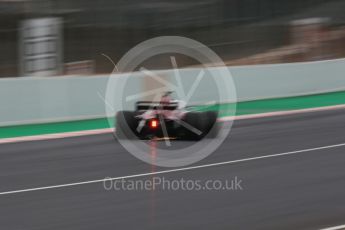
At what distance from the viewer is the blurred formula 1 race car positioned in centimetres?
1283

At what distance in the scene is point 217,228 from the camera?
8156mm

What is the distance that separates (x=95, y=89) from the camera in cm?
1767

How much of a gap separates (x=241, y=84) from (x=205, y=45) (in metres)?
3.79

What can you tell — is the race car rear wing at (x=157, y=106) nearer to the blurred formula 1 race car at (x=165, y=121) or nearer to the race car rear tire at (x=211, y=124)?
the blurred formula 1 race car at (x=165, y=121)

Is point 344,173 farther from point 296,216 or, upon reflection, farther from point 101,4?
point 101,4

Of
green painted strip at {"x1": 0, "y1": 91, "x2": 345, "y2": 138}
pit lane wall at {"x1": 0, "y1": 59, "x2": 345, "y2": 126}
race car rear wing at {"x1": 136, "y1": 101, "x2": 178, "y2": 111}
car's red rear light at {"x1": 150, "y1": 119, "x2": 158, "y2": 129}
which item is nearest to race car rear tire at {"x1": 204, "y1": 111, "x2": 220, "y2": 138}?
race car rear wing at {"x1": 136, "y1": 101, "x2": 178, "y2": 111}

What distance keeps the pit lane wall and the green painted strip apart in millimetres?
214

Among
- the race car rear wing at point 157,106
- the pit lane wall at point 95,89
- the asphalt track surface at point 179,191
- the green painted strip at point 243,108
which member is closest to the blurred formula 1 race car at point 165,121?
the race car rear wing at point 157,106

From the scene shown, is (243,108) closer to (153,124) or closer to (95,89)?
(95,89)

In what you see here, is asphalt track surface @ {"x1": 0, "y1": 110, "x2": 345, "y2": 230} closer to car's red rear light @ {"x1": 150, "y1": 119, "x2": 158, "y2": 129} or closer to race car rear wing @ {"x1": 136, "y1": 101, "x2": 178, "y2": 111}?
car's red rear light @ {"x1": 150, "y1": 119, "x2": 158, "y2": 129}

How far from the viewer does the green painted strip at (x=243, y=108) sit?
52.5ft

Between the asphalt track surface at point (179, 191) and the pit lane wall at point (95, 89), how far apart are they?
88.7 inches

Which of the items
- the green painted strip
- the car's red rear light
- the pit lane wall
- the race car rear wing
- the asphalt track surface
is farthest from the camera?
the pit lane wall

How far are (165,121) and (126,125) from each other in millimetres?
836
